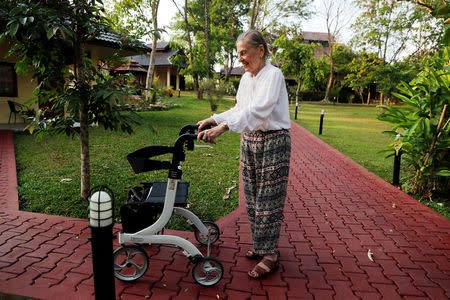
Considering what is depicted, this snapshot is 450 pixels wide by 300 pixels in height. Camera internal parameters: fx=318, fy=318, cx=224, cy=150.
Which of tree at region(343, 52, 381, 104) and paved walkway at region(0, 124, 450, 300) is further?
tree at region(343, 52, 381, 104)

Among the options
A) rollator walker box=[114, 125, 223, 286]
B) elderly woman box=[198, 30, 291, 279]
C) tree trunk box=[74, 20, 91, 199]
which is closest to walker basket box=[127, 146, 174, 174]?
rollator walker box=[114, 125, 223, 286]

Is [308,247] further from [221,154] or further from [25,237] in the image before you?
[221,154]

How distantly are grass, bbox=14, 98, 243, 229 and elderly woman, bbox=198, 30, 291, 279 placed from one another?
1444mm

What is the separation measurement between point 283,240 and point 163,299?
167 centimetres

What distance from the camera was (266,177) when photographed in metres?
2.78

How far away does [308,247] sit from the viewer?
3.57 m

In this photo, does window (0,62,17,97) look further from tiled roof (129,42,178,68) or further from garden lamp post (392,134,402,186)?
tiled roof (129,42,178,68)

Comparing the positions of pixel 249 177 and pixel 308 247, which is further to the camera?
pixel 308 247

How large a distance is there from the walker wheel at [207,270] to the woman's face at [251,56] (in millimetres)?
1662

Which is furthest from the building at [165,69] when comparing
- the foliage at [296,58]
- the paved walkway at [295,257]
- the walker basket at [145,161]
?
the walker basket at [145,161]

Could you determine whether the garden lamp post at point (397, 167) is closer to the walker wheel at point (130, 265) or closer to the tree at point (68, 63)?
the tree at point (68, 63)

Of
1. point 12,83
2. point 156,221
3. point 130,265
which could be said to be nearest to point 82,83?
point 156,221

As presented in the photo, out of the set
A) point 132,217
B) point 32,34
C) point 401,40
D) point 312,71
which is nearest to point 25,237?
point 132,217

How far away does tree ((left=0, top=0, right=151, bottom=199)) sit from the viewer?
3.59m
